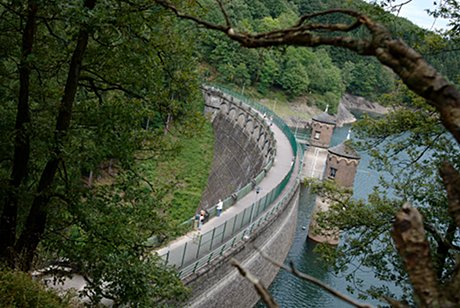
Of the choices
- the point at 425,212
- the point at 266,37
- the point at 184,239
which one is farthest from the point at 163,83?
the point at 184,239

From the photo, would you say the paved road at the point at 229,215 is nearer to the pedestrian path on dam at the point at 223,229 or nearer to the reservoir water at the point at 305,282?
the pedestrian path on dam at the point at 223,229

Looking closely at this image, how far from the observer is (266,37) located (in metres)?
4.26

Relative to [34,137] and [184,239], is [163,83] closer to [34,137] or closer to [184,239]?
[34,137]

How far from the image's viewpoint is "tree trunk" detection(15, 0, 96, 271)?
9.83 meters

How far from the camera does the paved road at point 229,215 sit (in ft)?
60.3

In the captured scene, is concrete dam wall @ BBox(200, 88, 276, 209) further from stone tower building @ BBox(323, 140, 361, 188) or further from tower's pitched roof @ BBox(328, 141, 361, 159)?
tower's pitched roof @ BBox(328, 141, 361, 159)

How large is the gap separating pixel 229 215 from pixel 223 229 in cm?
346

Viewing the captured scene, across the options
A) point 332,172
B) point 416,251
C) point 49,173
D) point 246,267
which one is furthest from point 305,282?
point 416,251

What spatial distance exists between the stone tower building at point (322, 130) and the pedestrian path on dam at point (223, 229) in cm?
765

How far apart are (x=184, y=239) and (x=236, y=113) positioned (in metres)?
32.0

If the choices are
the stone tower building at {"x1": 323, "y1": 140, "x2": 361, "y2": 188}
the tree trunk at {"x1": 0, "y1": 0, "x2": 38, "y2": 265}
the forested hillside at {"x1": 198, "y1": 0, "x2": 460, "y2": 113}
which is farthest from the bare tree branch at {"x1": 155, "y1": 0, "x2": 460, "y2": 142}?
the forested hillside at {"x1": 198, "y1": 0, "x2": 460, "y2": 113}

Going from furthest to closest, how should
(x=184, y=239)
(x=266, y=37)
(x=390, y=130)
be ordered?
(x=184, y=239), (x=390, y=130), (x=266, y=37)

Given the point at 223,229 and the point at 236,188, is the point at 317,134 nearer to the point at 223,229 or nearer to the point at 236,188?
the point at 236,188

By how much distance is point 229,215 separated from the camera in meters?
25.0
